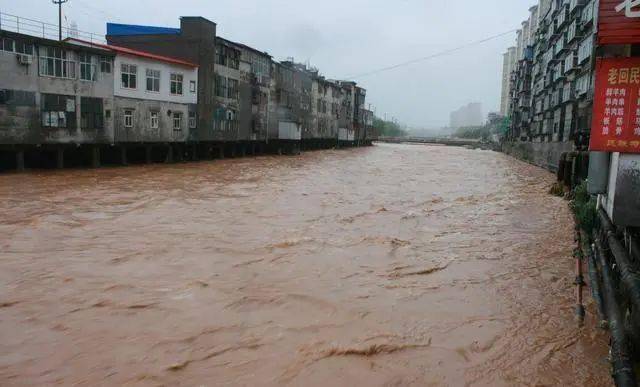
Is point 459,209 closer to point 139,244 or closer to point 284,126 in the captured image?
point 139,244

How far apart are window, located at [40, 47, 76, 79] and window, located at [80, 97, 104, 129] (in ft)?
5.43

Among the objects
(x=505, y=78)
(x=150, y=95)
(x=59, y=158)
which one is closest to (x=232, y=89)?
(x=150, y=95)

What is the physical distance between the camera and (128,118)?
3266cm

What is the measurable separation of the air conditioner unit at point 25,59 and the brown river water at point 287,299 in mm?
12886

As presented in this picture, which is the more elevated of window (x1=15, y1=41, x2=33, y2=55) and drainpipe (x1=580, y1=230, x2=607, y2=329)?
window (x1=15, y1=41, x2=33, y2=55)

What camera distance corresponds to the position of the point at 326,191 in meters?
22.3

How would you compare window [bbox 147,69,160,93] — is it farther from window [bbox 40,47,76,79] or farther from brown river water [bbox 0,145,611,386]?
brown river water [bbox 0,145,611,386]

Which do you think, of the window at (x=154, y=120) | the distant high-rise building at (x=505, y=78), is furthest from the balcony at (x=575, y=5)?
the distant high-rise building at (x=505, y=78)

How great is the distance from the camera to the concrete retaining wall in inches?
1320

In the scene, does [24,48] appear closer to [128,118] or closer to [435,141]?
[128,118]

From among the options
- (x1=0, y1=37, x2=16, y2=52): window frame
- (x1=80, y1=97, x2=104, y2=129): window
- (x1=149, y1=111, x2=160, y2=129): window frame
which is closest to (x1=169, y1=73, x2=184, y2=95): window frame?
(x1=149, y1=111, x2=160, y2=129): window frame

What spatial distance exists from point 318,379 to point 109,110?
97.0 ft

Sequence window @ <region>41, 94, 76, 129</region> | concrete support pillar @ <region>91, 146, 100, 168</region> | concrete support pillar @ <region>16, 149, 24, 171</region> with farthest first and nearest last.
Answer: concrete support pillar @ <region>91, 146, 100, 168</region>, window @ <region>41, 94, 76, 129</region>, concrete support pillar @ <region>16, 149, 24, 171</region>

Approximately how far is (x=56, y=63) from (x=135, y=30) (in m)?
13.8
